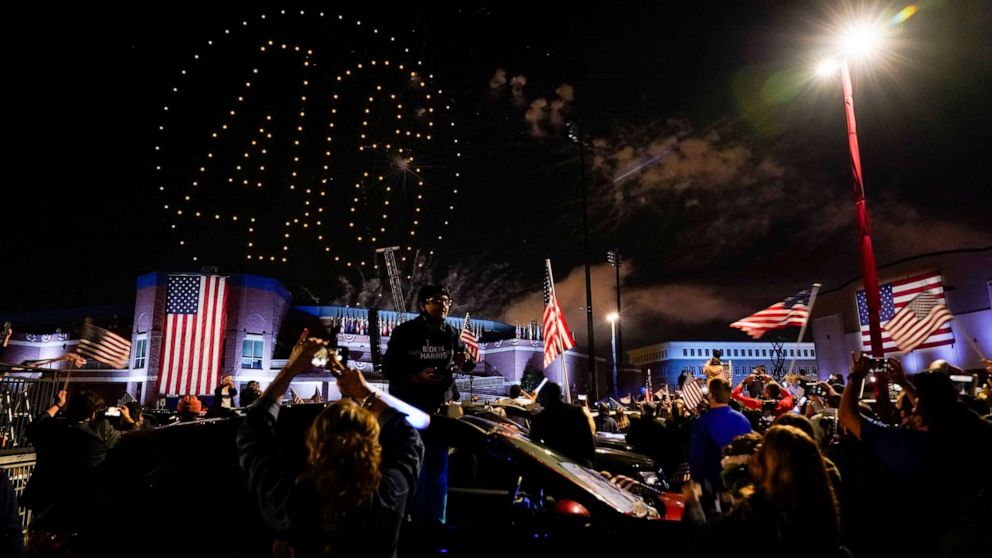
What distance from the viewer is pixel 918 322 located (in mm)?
12188

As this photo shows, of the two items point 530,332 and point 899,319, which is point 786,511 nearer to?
point 899,319

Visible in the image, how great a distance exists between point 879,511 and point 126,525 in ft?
15.5

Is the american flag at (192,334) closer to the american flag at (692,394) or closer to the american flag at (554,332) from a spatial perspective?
the american flag at (554,332)

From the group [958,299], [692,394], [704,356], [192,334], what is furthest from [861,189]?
[704,356]

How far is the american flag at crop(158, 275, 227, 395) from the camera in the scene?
3556 cm

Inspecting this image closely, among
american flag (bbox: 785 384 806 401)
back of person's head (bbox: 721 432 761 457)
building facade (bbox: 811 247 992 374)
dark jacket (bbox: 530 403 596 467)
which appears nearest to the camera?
back of person's head (bbox: 721 432 761 457)

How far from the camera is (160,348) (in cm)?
3941

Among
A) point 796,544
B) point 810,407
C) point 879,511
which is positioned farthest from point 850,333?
point 796,544

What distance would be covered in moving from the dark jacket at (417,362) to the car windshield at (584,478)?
0.91 metres

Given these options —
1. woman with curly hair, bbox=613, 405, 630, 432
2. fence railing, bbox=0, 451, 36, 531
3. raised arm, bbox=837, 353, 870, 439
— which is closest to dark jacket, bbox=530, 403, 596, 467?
raised arm, bbox=837, 353, 870, 439

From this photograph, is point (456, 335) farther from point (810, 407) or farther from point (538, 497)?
point (810, 407)

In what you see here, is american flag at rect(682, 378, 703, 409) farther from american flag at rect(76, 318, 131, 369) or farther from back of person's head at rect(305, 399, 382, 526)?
american flag at rect(76, 318, 131, 369)

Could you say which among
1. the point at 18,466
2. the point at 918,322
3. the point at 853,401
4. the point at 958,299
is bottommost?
the point at 18,466

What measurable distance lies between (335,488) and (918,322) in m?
13.7
